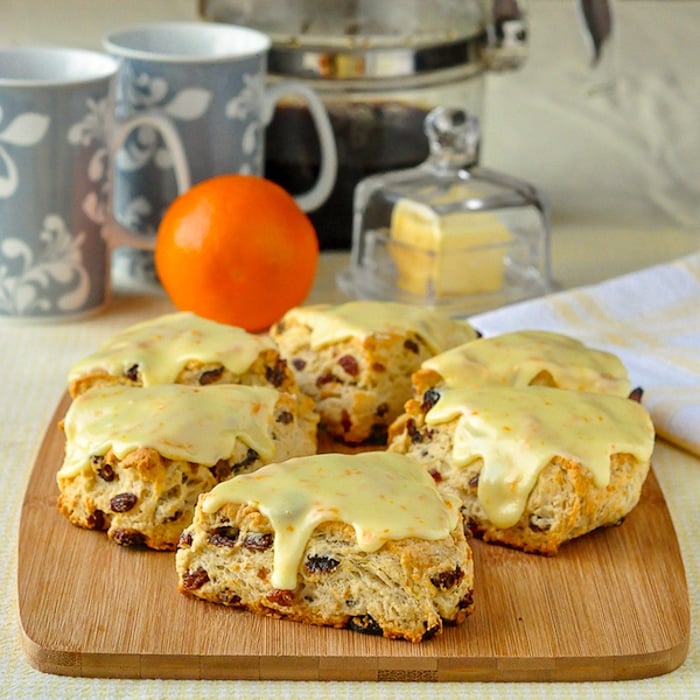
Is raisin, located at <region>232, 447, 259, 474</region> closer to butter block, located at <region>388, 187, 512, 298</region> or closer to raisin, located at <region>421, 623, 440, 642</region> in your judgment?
raisin, located at <region>421, 623, 440, 642</region>

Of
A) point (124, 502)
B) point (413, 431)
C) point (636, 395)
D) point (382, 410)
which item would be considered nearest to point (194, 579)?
point (124, 502)

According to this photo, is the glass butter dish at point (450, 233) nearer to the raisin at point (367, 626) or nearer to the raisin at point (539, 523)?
the raisin at point (539, 523)

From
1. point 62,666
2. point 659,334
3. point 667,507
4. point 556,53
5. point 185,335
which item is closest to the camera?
point 62,666

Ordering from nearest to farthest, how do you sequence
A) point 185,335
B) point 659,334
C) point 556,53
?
point 185,335 → point 659,334 → point 556,53

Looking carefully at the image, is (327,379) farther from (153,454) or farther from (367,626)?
(367,626)

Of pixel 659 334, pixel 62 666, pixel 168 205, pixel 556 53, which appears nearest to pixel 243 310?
pixel 168 205

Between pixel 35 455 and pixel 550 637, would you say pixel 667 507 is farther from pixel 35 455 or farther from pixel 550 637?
pixel 35 455
